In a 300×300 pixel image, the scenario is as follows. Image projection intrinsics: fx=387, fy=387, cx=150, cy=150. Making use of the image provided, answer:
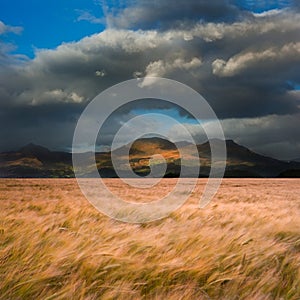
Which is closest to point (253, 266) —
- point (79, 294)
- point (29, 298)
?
point (79, 294)

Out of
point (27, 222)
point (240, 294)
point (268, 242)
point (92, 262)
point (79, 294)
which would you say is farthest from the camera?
point (27, 222)

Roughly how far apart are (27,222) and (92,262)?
267cm

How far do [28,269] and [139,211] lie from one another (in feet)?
15.6

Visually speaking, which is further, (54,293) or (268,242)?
(268,242)

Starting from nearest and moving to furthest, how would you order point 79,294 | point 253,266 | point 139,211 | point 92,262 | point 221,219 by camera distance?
1. point 79,294
2. point 92,262
3. point 253,266
4. point 221,219
5. point 139,211

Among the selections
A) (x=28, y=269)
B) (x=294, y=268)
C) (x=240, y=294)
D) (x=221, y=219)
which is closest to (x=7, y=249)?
(x=28, y=269)

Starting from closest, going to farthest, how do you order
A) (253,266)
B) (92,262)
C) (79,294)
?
(79,294) → (92,262) → (253,266)

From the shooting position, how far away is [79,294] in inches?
129

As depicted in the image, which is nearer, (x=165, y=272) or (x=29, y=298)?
(x=29, y=298)

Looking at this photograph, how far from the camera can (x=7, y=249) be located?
432cm

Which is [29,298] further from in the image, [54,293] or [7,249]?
[7,249]

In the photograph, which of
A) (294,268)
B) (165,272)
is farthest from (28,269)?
(294,268)

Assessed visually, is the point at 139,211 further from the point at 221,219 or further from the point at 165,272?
the point at 165,272

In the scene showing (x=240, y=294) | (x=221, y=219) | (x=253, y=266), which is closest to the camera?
(x=240, y=294)
